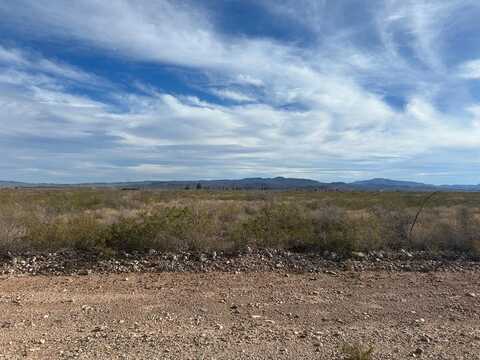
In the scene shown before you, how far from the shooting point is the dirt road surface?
207 inches

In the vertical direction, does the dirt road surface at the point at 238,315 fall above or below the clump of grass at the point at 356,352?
below

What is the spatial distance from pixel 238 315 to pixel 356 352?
2118 millimetres

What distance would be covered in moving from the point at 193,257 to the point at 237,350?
5.33 m

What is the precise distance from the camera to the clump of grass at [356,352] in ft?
15.8

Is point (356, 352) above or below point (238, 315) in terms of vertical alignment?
above

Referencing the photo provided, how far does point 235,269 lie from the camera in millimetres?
9555

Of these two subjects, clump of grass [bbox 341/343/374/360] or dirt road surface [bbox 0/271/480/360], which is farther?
dirt road surface [bbox 0/271/480/360]

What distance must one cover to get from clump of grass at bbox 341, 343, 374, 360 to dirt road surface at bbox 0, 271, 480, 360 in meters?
0.15

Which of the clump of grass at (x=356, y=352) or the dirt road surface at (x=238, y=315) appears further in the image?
the dirt road surface at (x=238, y=315)

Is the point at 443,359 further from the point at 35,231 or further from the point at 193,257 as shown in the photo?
the point at 35,231

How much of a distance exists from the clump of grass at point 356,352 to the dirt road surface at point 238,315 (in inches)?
6.0

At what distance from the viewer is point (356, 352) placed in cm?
492

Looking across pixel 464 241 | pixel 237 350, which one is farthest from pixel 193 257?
pixel 464 241

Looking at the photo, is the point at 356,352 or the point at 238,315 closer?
the point at 356,352
